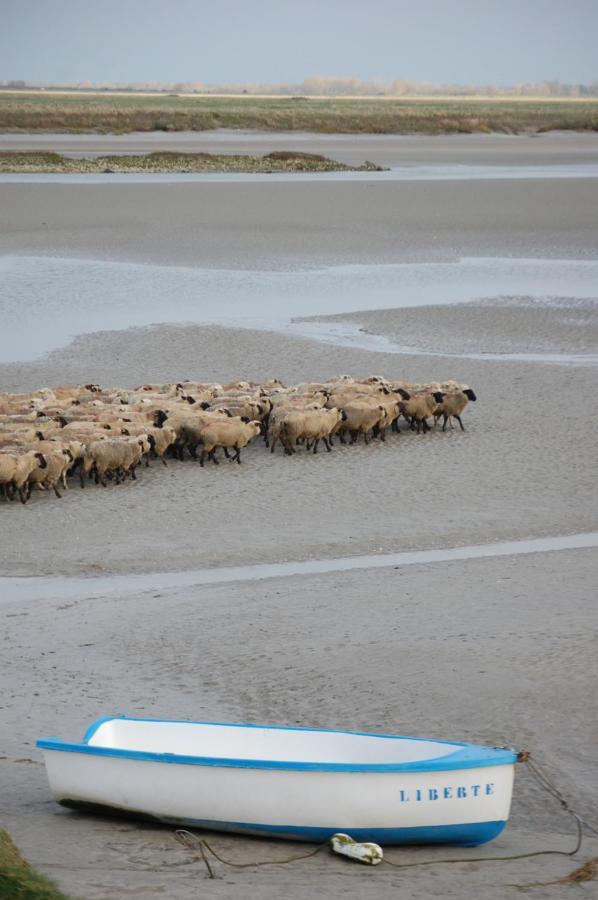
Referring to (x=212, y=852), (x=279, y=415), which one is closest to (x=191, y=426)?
(x=279, y=415)

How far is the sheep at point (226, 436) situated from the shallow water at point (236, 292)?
6675 mm

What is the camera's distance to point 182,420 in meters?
17.2

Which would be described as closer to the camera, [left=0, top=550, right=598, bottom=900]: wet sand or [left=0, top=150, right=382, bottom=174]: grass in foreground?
[left=0, top=550, right=598, bottom=900]: wet sand

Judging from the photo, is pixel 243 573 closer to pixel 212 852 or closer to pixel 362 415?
pixel 362 415

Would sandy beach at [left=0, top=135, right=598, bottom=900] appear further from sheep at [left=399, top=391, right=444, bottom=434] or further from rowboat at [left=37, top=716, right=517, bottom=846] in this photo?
sheep at [left=399, top=391, right=444, bottom=434]

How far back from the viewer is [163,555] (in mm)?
13797

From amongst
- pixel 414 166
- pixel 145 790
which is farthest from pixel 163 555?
pixel 414 166

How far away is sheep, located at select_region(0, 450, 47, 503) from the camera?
15.2 metres

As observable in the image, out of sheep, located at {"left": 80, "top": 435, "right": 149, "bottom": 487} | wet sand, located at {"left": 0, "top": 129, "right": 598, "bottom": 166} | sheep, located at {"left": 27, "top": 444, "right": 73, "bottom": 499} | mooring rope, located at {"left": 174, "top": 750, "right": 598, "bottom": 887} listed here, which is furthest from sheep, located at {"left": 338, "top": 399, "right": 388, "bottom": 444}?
wet sand, located at {"left": 0, "top": 129, "right": 598, "bottom": 166}

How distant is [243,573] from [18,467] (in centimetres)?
327

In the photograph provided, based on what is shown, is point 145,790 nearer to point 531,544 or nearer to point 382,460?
point 531,544

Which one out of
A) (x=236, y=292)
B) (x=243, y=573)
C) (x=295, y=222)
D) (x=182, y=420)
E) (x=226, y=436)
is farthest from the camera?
(x=295, y=222)

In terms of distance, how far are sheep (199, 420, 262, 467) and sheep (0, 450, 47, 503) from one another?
87.6 inches

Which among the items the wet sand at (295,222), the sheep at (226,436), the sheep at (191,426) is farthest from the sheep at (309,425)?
the wet sand at (295,222)
